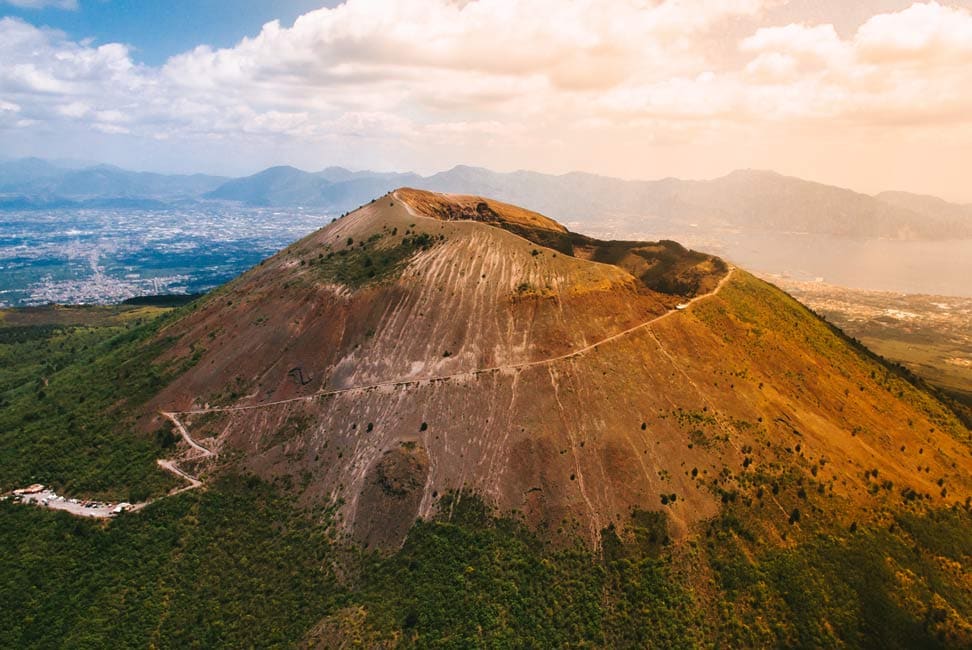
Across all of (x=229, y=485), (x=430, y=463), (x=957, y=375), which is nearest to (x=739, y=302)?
(x=430, y=463)

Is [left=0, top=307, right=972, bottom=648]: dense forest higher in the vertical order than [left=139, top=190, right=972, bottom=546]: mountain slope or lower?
lower

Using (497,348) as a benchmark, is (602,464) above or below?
below

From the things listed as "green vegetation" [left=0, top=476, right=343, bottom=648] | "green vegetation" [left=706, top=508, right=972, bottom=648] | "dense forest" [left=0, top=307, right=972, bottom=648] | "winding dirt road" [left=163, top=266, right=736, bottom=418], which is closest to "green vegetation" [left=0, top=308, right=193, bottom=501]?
"dense forest" [left=0, top=307, right=972, bottom=648]

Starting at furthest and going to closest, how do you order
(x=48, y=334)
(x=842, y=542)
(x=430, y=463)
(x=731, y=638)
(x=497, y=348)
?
(x=48, y=334) < (x=497, y=348) < (x=430, y=463) < (x=842, y=542) < (x=731, y=638)

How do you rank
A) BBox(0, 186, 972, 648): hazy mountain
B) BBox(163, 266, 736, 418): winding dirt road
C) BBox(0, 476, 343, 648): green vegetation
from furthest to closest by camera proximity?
BBox(163, 266, 736, 418): winding dirt road, BBox(0, 186, 972, 648): hazy mountain, BBox(0, 476, 343, 648): green vegetation

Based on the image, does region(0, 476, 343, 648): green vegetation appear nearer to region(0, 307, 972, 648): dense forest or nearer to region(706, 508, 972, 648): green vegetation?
region(0, 307, 972, 648): dense forest

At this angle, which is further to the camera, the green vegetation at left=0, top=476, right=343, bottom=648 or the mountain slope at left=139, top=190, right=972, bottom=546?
the mountain slope at left=139, top=190, right=972, bottom=546

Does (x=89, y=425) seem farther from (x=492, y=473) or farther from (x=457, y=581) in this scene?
(x=457, y=581)

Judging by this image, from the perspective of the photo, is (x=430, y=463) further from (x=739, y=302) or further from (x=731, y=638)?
(x=739, y=302)

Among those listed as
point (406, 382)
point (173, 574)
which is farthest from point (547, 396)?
point (173, 574)
